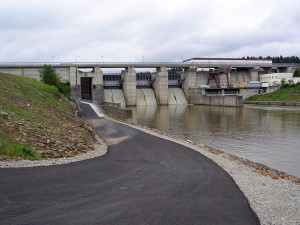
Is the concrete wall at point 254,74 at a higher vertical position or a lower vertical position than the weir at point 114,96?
higher

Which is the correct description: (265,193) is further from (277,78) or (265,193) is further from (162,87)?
(277,78)

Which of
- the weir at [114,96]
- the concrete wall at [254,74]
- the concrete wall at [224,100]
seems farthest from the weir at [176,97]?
the concrete wall at [254,74]

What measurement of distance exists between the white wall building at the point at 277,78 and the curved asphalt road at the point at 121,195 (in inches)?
3235

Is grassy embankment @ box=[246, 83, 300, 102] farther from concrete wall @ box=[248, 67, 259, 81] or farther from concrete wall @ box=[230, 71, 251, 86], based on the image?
concrete wall @ box=[248, 67, 259, 81]

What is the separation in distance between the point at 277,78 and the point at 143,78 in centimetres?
3947

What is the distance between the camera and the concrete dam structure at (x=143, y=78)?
7381 cm

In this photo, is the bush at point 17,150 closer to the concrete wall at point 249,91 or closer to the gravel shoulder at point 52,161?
the gravel shoulder at point 52,161

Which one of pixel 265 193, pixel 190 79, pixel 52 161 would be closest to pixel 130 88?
pixel 190 79

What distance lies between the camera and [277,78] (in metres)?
86.0

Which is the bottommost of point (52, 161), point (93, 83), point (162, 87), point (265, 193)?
point (265, 193)

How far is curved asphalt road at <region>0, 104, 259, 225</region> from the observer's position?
6.14 meters

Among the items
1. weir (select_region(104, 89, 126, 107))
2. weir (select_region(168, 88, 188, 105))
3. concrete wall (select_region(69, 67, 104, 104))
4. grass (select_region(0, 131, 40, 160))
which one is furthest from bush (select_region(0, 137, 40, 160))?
weir (select_region(168, 88, 188, 105))

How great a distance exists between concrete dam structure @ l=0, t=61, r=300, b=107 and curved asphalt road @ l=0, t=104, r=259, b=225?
6392cm

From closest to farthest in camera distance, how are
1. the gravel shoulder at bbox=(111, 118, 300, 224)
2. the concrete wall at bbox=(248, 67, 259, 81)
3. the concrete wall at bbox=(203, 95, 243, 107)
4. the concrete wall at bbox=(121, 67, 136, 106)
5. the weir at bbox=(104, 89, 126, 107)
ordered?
the gravel shoulder at bbox=(111, 118, 300, 224), the concrete wall at bbox=(203, 95, 243, 107), the concrete wall at bbox=(121, 67, 136, 106), the weir at bbox=(104, 89, 126, 107), the concrete wall at bbox=(248, 67, 259, 81)
